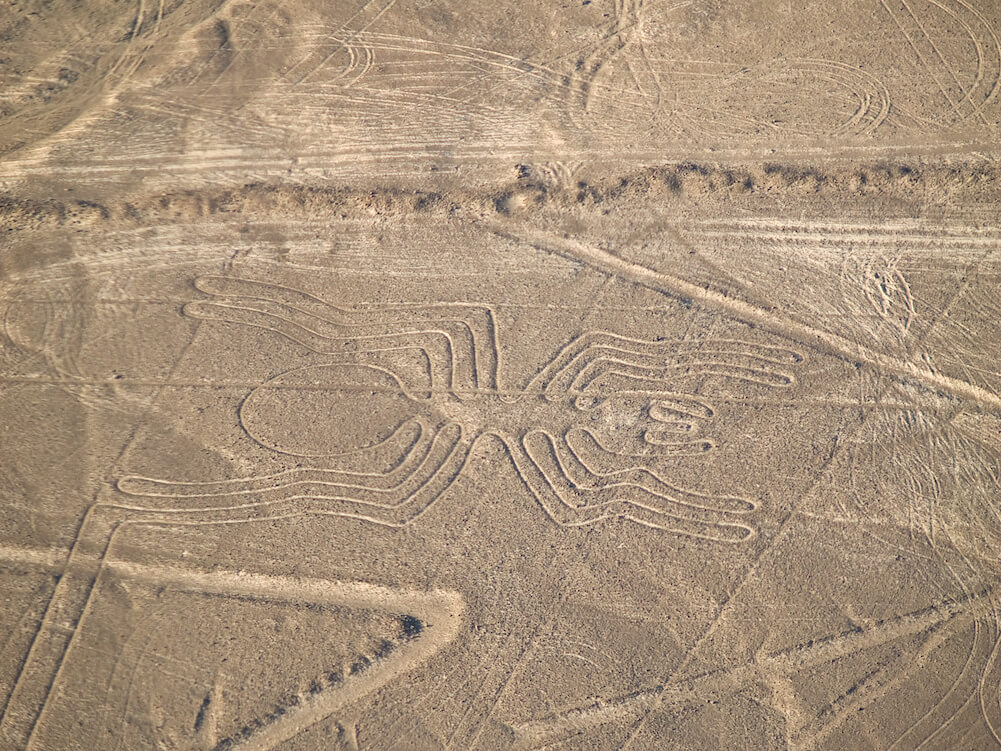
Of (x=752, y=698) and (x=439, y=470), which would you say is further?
(x=439, y=470)

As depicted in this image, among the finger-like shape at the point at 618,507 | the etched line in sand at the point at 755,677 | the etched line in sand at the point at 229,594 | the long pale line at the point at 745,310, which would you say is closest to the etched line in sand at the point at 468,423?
the finger-like shape at the point at 618,507

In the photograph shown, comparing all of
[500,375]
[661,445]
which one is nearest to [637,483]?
[661,445]

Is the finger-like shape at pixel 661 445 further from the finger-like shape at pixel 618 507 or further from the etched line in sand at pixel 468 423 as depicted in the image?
the finger-like shape at pixel 618 507

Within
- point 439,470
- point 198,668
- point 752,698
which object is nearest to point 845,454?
point 752,698

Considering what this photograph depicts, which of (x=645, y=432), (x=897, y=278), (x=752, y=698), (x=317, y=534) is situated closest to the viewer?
(x=752, y=698)

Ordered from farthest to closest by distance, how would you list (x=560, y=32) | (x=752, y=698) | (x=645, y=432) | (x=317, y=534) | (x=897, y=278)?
(x=560, y=32) < (x=897, y=278) < (x=645, y=432) < (x=317, y=534) < (x=752, y=698)

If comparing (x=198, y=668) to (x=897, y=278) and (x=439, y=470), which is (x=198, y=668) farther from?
(x=897, y=278)

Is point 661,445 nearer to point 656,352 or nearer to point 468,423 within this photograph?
point 656,352
